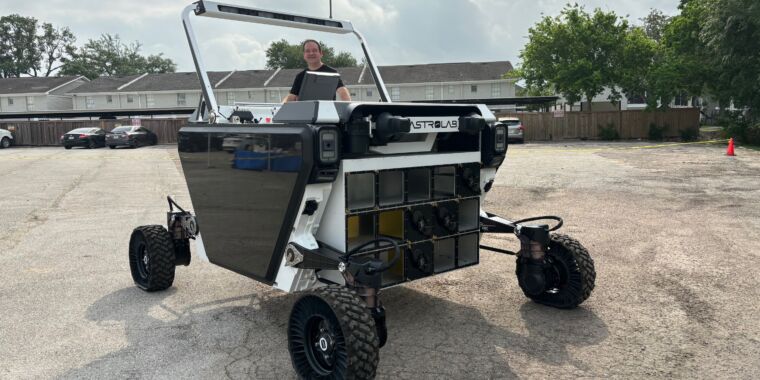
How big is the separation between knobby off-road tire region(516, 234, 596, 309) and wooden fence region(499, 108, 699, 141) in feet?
99.7

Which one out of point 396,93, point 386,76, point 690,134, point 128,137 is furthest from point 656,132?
point 128,137

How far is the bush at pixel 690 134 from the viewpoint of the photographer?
3117 cm

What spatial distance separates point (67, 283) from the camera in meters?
6.01

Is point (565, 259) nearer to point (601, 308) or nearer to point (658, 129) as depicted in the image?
point (601, 308)

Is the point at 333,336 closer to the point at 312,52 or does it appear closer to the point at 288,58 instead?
the point at 312,52

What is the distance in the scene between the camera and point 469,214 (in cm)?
476

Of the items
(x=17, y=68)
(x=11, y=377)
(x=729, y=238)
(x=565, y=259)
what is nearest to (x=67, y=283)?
(x=11, y=377)

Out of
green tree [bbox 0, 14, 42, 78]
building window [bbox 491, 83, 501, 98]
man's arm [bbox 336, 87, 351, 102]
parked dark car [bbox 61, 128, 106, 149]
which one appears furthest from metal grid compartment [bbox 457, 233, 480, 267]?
green tree [bbox 0, 14, 42, 78]

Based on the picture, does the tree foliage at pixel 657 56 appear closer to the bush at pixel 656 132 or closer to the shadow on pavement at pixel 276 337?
the bush at pixel 656 132

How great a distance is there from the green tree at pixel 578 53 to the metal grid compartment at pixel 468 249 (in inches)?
1190

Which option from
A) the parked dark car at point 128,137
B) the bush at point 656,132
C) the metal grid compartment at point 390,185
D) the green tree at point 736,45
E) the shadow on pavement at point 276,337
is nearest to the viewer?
the shadow on pavement at point 276,337

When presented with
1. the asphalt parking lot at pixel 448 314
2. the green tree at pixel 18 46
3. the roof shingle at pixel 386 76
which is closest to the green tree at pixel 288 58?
the roof shingle at pixel 386 76

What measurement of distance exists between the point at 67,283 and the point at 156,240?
1301 mm

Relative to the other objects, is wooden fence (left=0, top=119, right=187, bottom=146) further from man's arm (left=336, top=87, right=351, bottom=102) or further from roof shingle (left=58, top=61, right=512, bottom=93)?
man's arm (left=336, top=87, right=351, bottom=102)
